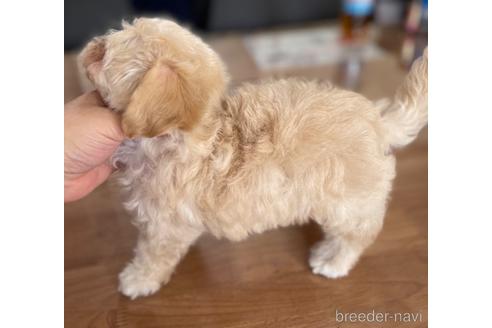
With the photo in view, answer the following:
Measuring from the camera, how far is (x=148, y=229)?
70cm

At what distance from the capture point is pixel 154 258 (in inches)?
29.8

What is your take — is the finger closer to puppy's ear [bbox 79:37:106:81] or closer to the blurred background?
puppy's ear [bbox 79:37:106:81]

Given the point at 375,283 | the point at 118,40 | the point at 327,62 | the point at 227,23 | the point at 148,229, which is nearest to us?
the point at 118,40

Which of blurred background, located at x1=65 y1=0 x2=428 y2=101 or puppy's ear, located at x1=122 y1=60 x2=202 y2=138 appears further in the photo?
blurred background, located at x1=65 y1=0 x2=428 y2=101

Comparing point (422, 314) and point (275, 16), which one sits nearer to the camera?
point (422, 314)

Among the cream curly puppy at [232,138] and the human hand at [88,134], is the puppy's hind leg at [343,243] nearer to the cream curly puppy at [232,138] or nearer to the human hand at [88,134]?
the cream curly puppy at [232,138]

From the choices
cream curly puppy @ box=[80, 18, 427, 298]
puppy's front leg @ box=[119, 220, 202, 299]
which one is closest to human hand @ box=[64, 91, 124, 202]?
cream curly puppy @ box=[80, 18, 427, 298]

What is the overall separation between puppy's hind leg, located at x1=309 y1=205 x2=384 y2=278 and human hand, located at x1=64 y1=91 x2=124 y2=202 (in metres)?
0.40

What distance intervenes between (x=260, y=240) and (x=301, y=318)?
192mm

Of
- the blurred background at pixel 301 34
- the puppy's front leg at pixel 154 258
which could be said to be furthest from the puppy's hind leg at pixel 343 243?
the blurred background at pixel 301 34

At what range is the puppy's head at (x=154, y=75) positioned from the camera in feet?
1.70

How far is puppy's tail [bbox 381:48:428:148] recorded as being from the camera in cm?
66
